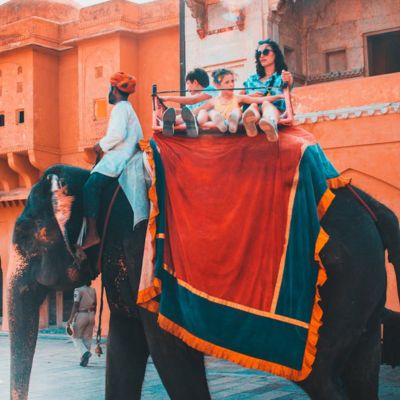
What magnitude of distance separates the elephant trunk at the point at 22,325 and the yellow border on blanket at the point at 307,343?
2.82ft

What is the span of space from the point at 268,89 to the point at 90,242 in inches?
48.2

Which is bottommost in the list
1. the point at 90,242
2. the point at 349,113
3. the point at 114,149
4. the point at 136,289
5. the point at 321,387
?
the point at 321,387

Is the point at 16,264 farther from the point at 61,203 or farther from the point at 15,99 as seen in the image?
the point at 15,99

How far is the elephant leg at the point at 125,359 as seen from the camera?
Answer: 481 centimetres

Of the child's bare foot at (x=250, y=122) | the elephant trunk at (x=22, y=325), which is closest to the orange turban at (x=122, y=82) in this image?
the child's bare foot at (x=250, y=122)

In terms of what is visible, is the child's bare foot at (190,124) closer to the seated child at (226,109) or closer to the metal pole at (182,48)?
the seated child at (226,109)

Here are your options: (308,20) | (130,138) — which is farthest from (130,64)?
(130,138)

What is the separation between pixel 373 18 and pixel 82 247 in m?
11.1

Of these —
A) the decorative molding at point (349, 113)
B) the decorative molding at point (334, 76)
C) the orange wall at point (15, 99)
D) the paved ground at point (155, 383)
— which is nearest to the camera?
the paved ground at point (155, 383)

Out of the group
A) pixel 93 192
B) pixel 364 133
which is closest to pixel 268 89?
pixel 93 192

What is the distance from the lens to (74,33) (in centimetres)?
1909

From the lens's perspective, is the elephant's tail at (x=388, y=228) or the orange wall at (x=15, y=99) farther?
the orange wall at (x=15, y=99)

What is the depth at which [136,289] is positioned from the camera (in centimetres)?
443

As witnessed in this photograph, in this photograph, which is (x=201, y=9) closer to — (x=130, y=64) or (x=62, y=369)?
(x=130, y=64)
